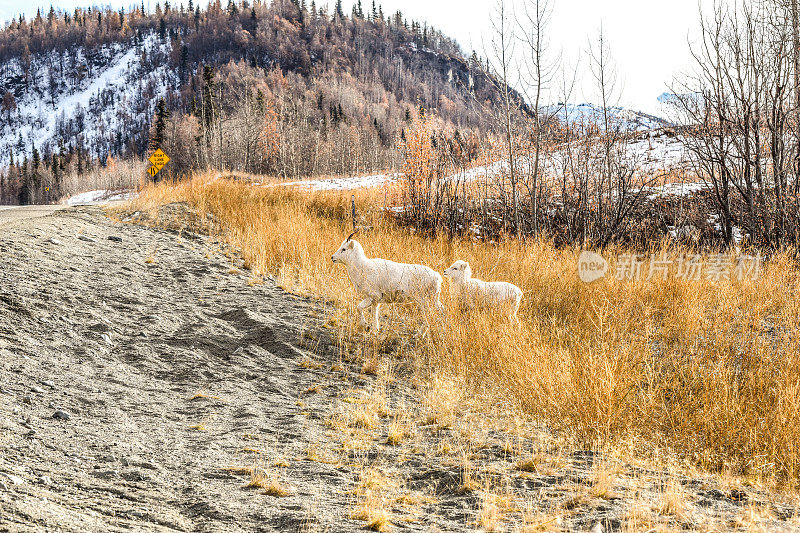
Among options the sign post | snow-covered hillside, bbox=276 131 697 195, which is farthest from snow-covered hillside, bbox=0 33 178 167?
snow-covered hillside, bbox=276 131 697 195

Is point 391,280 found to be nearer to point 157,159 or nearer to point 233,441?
point 233,441

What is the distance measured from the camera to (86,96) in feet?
489

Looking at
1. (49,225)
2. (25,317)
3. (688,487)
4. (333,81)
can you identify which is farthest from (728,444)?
(333,81)

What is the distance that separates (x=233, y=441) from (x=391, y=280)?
10.4ft

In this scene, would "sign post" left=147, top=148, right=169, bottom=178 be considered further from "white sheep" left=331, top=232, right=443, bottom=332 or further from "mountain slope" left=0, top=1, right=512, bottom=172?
"mountain slope" left=0, top=1, right=512, bottom=172

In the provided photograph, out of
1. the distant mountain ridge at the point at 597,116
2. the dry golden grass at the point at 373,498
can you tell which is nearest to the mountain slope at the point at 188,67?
the distant mountain ridge at the point at 597,116

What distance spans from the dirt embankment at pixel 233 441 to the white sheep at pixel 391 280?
859 mm

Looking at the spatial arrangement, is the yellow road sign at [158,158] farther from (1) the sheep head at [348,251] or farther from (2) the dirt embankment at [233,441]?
(1) the sheep head at [348,251]

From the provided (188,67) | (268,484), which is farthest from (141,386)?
(188,67)

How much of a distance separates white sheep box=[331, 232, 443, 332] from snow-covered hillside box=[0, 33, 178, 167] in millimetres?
126762

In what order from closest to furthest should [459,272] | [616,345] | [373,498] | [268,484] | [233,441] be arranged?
[373,498] → [268,484] → [233,441] → [616,345] → [459,272]

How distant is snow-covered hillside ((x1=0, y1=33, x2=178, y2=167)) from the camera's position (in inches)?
5108

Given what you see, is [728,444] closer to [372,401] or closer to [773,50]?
[372,401]

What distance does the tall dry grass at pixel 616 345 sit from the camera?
13.5 feet
